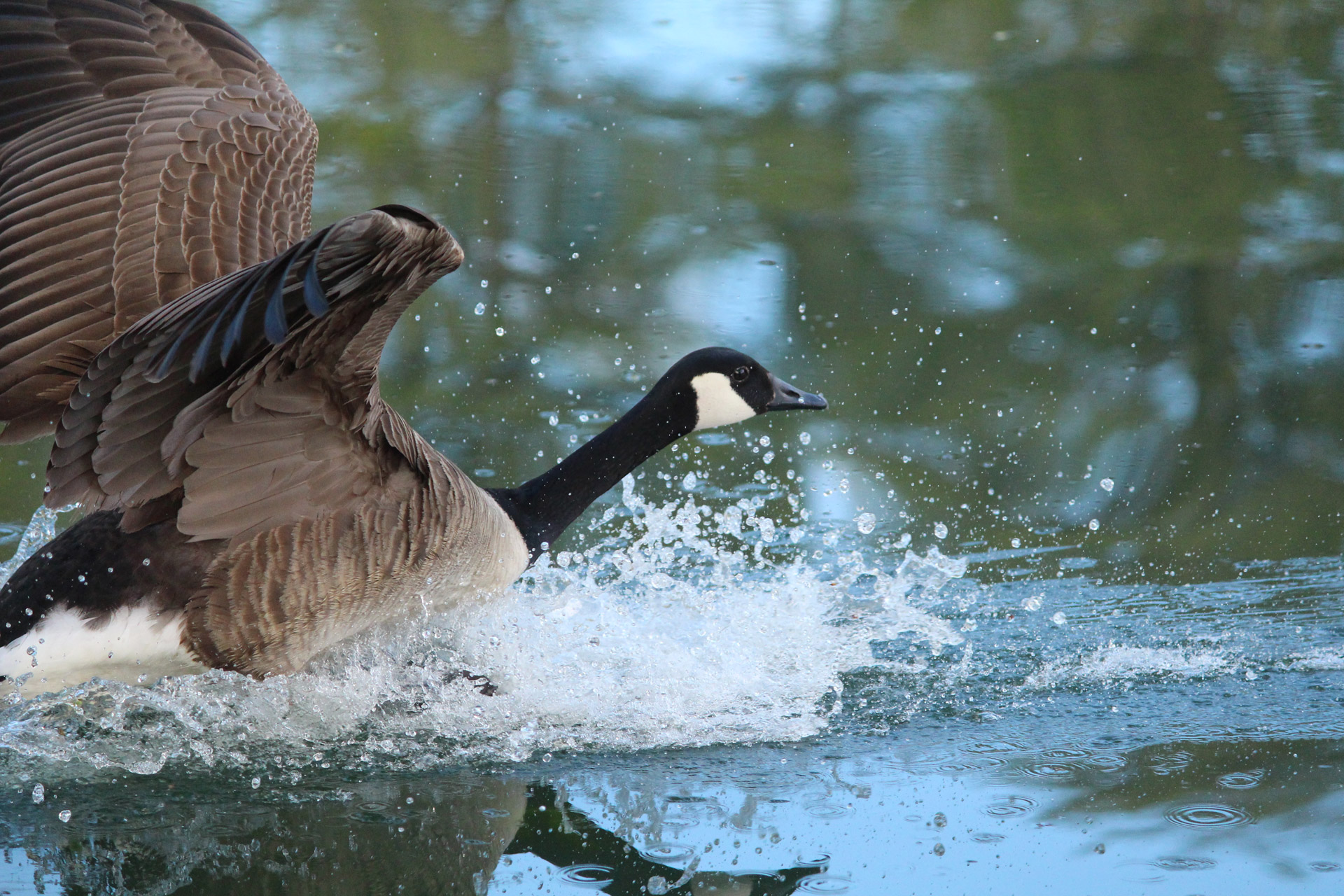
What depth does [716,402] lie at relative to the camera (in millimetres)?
4145

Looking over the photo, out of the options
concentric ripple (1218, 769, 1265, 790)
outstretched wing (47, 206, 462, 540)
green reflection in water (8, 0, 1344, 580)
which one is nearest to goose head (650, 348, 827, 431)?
green reflection in water (8, 0, 1344, 580)

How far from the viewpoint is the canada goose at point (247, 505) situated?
2.78 metres

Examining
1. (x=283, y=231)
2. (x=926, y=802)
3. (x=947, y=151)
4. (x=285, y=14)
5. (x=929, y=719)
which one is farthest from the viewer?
(x=285, y=14)

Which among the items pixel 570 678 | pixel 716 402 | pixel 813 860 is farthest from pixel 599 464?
pixel 813 860

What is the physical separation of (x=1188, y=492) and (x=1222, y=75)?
563 centimetres

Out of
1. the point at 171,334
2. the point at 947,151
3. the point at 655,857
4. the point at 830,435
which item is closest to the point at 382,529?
the point at 171,334

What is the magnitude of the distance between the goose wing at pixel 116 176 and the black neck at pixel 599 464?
105 centimetres

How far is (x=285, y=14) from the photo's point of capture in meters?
10.1

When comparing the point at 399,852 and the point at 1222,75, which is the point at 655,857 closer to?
the point at 399,852

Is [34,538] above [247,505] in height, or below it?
below

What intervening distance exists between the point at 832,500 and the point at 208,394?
8.09ft

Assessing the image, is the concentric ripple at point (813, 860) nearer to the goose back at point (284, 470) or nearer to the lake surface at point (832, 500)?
the lake surface at point (832, 500)

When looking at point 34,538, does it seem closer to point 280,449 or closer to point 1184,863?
point 280,449

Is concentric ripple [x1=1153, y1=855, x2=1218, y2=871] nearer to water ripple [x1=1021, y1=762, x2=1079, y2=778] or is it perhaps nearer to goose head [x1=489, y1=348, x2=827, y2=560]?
water ripple [x1=1021, y1=762, x2=1079, y2=778]
